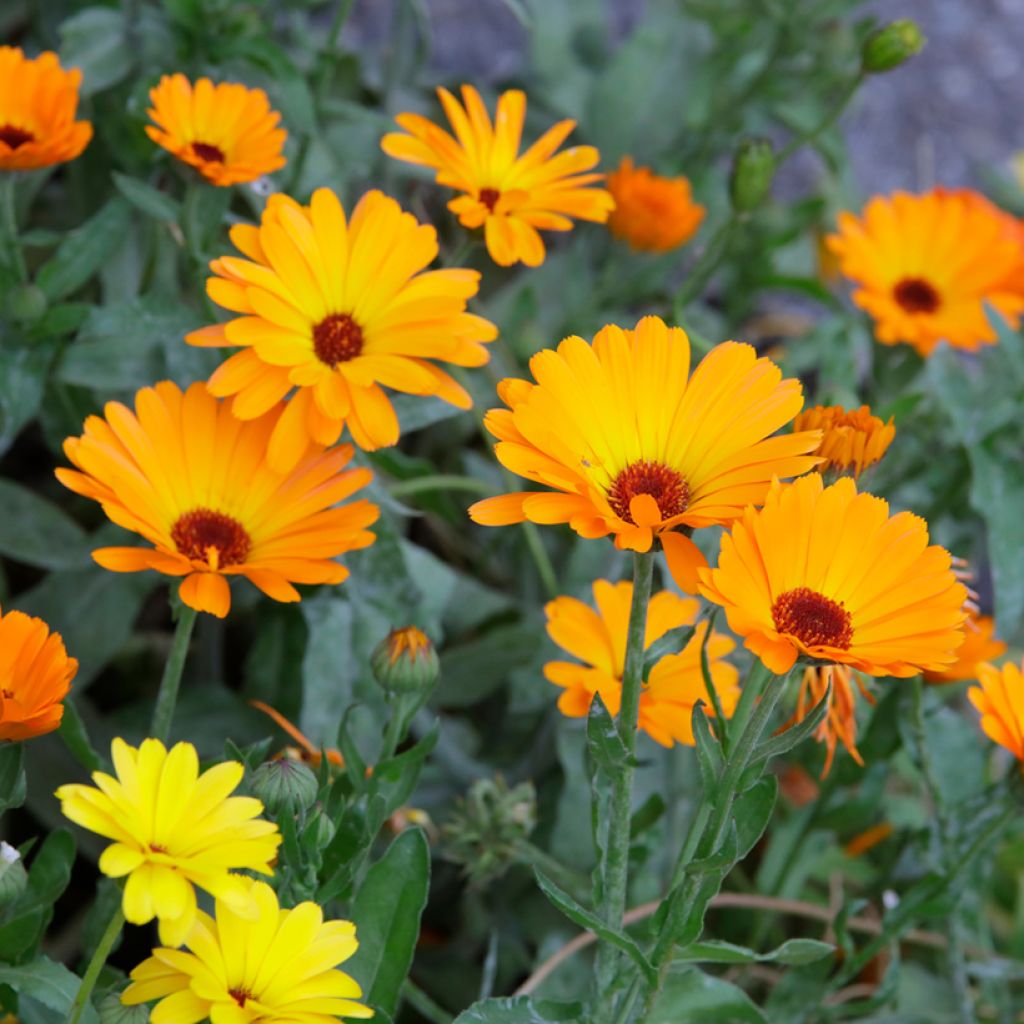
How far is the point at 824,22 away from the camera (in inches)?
80.1

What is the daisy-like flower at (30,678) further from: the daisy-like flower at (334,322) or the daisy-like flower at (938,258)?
the daisy-like flower at (938,258)

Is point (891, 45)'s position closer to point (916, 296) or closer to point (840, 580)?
point (916, 296)

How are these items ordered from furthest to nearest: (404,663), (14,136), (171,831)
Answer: (14,136) → (404,663) → (171,831)

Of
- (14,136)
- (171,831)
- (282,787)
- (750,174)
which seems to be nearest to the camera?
(171,831)

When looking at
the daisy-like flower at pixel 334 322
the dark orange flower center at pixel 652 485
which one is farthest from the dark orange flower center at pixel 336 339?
the dark orange flower center at pixel 652 485

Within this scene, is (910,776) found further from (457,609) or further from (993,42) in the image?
(993,42)

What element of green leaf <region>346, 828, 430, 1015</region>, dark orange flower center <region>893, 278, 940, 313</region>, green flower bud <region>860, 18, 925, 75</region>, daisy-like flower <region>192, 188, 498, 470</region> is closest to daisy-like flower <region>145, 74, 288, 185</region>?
daisy-like flower <region>192, 188, 498, 470</region>

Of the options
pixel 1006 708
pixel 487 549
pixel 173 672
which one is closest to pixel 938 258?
pixel 487 549

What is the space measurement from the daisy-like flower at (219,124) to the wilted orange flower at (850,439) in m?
0.48

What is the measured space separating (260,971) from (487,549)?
0.91 m

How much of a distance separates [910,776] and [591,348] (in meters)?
0.86

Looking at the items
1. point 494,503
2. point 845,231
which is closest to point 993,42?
point 845,231

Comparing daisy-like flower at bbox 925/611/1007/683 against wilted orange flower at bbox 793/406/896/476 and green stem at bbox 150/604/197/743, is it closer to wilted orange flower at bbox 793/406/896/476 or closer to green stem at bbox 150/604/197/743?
wilted orange flower at bbox 793/406/896/476

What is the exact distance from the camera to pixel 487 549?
1704mm
